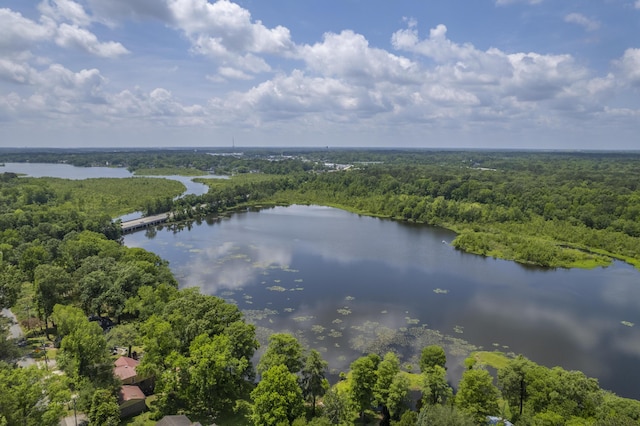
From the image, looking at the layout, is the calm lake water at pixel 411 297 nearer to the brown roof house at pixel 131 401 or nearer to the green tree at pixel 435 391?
the green tree at pixel 435 391

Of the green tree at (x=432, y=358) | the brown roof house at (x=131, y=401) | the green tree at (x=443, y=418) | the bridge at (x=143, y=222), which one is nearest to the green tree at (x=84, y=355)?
the brown roof house at (x=131, y=401)

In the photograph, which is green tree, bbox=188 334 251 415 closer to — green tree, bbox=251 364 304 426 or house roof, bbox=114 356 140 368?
green tree, bbox=251 364 304 426

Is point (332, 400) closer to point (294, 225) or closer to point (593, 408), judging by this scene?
point (593, 408)

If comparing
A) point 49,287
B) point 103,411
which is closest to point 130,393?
point 103,411

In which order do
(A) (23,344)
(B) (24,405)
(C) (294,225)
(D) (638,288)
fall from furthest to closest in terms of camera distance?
(C) (294,225) → (D) (638,288) → (A) (23,344) → (B) (24,405)

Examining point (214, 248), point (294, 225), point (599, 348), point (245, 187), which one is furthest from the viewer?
point (245, 187)

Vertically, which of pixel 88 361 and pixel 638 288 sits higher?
pixel 88 361

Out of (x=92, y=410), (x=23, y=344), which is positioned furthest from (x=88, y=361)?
(x=23, y=344)
